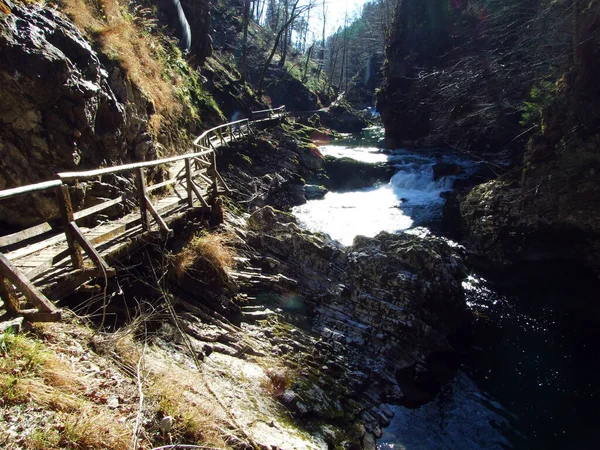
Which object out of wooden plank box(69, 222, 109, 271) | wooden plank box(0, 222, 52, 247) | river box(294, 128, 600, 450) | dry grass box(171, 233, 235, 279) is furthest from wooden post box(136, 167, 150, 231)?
river box(294, 128, 600, 450)

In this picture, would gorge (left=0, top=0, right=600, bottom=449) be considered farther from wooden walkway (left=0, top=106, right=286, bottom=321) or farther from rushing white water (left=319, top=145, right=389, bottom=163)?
rushing white water (left=319, top=145, right=389, bottom=163)

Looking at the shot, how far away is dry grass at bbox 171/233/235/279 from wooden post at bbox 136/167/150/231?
1.02 m

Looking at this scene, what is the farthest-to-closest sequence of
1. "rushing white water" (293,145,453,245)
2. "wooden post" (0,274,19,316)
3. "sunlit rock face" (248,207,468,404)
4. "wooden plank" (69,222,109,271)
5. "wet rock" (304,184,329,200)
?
"wet rock" (304,184,329,200), "rushing white water" (293,145,453,245), "sunlit rock face" (248,207,468,404), "wooden plank" (69,222,109,271), "wooden post" (0,274,19,316)

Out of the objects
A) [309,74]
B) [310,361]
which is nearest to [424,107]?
[310,361]

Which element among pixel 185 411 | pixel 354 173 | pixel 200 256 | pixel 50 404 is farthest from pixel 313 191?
pixel 50 404

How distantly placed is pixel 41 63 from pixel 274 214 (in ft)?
21.9

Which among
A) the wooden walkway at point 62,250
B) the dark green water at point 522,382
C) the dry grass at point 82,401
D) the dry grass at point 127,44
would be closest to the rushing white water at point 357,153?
the dark green water at point 522,382

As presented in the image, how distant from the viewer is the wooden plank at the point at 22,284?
3.27 metres

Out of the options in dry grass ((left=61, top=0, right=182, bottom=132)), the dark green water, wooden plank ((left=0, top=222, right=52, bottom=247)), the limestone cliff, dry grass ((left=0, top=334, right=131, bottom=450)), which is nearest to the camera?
dry grass ((left=0, top=334, right=131, bottom=450))

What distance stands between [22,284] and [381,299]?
7.12 metres

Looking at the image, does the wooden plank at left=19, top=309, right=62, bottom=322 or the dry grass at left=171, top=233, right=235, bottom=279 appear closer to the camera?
the wooden plank at left=19, top=309, right=62, bottom=322

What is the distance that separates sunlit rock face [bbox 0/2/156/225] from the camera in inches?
225

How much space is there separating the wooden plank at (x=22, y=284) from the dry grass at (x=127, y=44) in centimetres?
662

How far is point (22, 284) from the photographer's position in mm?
3311
